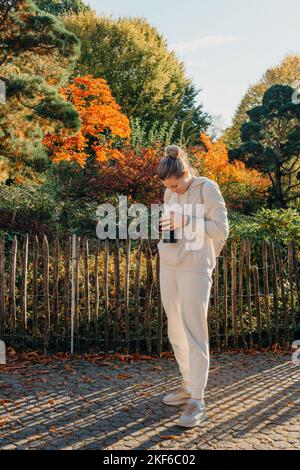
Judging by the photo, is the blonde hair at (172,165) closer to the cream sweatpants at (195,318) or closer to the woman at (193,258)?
the woman at (193,258)

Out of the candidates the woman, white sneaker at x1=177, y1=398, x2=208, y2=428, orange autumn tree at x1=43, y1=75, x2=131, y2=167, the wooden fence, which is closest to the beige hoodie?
the woman

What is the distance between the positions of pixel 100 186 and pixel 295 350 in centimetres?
636

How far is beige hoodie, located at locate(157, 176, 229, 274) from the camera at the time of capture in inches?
140

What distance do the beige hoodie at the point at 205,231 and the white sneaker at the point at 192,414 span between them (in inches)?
37.0

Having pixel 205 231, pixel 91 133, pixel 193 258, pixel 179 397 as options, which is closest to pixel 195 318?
pixel 193 258

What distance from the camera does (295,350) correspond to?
5.93 meters

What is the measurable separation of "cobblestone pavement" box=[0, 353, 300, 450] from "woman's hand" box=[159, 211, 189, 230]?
1396 millimetres

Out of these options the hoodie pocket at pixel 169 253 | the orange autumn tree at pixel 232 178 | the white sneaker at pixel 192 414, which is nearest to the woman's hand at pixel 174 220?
the hoodie pocket at pixel 169 253

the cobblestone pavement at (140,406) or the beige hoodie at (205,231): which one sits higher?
the beige hoodie at (205,231)

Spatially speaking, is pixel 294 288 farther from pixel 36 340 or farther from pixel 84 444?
pixel 84 444

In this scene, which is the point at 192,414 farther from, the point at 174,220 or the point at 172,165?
the point at 172,165

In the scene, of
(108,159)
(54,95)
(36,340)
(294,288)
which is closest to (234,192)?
(108,159)

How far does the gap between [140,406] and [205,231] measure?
1.52m

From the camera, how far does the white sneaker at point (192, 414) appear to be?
3564mm
